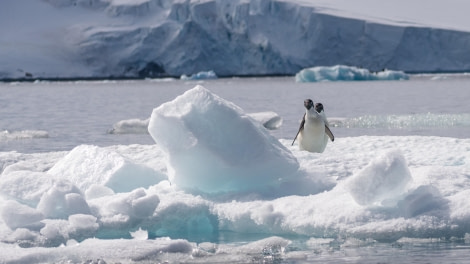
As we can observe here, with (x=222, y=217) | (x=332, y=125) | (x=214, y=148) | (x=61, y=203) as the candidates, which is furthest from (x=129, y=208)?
(x=332, y=125)

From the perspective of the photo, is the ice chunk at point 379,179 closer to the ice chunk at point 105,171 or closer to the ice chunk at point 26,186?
the ice chunk at point 105,171

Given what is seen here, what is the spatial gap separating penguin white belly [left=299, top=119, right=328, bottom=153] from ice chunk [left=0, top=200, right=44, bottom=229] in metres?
4.11

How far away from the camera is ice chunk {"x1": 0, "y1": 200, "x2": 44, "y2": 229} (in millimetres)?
5691

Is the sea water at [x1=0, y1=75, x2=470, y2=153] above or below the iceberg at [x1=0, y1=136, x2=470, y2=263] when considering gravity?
below

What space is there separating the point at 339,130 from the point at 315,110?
616 cm

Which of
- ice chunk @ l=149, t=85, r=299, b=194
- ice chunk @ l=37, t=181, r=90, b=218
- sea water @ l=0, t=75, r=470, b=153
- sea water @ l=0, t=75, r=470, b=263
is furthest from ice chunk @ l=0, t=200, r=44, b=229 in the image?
sea water @ l=0, t=75, r=470, b=153

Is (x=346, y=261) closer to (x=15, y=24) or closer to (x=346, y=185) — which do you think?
(x=346, y=185)

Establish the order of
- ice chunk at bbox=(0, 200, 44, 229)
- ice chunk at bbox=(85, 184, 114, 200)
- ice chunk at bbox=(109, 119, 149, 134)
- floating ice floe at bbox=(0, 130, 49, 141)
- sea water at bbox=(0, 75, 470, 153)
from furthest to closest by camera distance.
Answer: ice chunk at bbox=(109, 119, 149, 134), floating ice floe at bbox=(0, 130, 49, 141), sea water at bbox=(0, 75, 470, 153), ice chunk at bbox=(85, 184, 114, 200), ice chunk at bbox=(0, 200, 44, 229)

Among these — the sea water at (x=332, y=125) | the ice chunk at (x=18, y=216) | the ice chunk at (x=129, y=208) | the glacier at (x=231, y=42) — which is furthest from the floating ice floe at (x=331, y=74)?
the ice chunk at (x=18, y=216)

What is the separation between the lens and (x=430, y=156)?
8914 millimetres

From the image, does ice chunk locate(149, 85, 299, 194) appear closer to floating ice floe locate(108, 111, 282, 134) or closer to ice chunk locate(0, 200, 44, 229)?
ice chunk locate(0, 200, 44, 229)

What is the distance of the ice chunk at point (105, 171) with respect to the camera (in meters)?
7.01

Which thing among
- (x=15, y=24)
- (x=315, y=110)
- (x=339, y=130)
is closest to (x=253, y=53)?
(x=15, y=24)

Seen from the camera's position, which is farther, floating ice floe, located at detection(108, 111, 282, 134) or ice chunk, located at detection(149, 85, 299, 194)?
floating ice floe, located at detection(108, 111, 282, 134)
